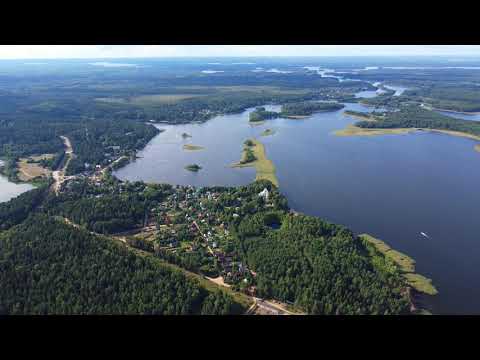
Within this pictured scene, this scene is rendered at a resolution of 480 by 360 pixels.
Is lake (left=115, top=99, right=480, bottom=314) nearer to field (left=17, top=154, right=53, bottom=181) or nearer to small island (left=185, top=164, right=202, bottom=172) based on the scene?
small island (left=185, top=164, right=202, bottom=172)

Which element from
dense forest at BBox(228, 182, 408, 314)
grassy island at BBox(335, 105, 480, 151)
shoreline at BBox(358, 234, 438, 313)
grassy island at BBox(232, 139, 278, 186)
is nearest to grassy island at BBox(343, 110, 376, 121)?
grassy island at BBox(335, 105, 480, 151)

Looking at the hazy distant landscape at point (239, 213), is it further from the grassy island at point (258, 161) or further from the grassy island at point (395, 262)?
the grassy island at point (258, 161)

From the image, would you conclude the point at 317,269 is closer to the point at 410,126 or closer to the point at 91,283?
the point at 91,283

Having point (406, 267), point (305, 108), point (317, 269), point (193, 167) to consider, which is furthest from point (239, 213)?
point (305, 108)

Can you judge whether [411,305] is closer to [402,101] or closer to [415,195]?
[415,195]

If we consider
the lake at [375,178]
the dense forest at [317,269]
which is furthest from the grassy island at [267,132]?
the dense forest at [317,269]
